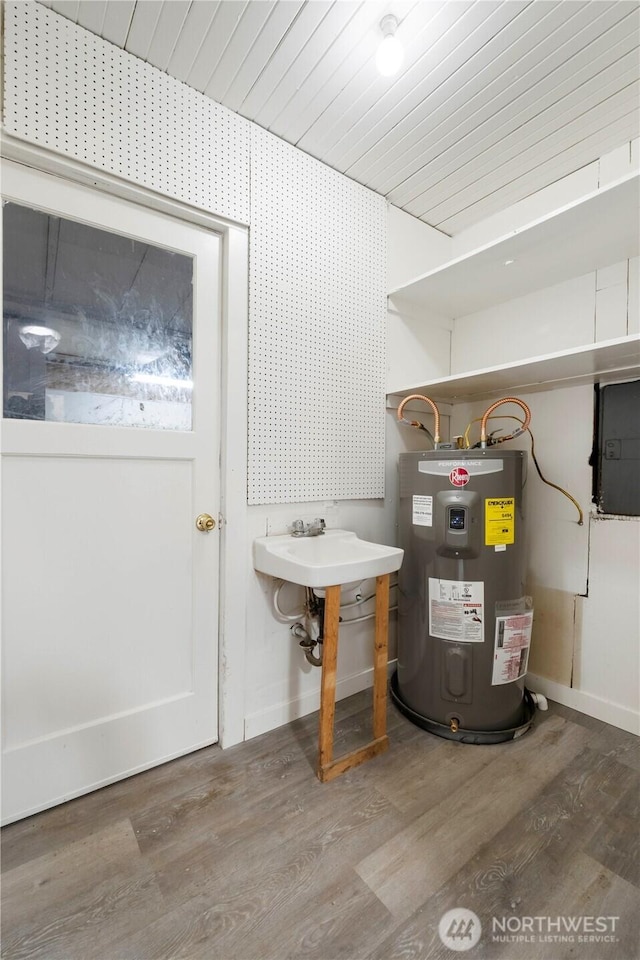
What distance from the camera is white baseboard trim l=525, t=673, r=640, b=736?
185cm

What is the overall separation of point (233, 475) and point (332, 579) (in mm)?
623

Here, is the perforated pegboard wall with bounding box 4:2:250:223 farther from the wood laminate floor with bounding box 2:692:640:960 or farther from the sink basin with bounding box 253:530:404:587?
the wood laminate floor with bounding box 2:692:640:960

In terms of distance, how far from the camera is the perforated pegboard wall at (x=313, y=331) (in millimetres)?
1778

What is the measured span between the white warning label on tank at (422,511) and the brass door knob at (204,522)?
3.06ft

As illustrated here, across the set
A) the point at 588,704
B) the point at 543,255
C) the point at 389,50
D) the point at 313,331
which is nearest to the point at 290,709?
the point at 588,704

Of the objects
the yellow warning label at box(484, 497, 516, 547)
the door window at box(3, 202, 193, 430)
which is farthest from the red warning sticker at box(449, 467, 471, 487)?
the door window at box(3, 202, 193, 430)

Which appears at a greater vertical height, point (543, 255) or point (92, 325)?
point (543, 255)

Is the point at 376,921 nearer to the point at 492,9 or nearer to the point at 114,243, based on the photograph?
the point at 114,243

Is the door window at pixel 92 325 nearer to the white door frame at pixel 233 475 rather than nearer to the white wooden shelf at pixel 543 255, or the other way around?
the white door frame at pixel 233 475

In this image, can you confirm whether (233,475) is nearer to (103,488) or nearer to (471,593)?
(103,488)

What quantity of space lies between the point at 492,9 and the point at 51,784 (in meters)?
2.98

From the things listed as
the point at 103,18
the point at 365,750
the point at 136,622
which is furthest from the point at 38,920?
the point at 103,18

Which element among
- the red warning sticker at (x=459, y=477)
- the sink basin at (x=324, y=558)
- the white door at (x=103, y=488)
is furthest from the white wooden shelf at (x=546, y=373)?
the white door at (x=103, y=488)

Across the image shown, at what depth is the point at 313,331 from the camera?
6.36 ft
